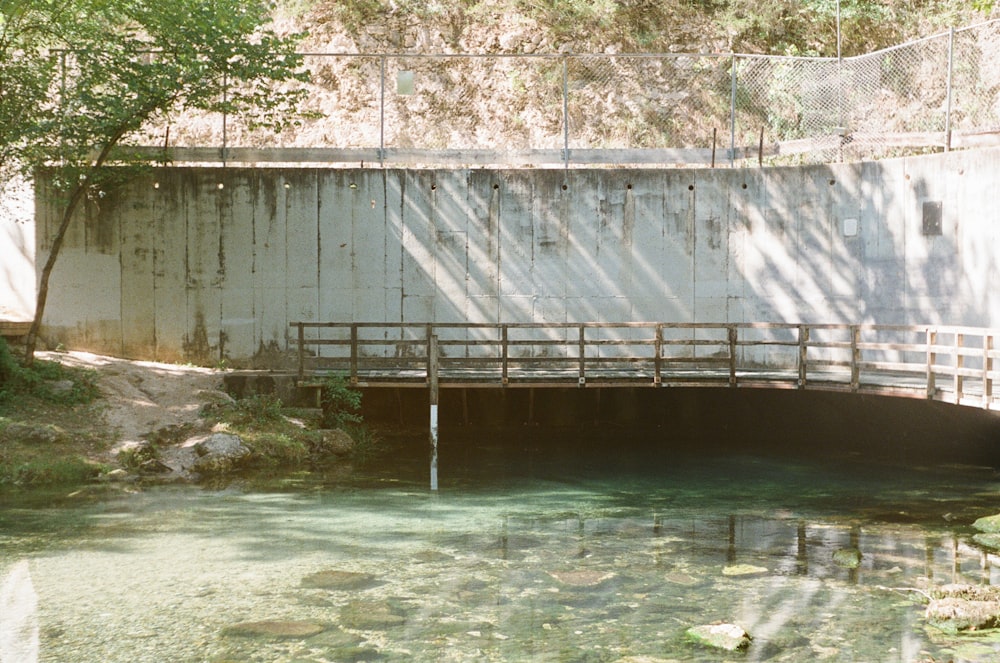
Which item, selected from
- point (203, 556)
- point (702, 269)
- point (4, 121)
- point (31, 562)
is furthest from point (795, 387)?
point (4, 121)

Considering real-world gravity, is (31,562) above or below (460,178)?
below

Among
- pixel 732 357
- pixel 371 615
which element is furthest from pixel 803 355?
pixel 371 615

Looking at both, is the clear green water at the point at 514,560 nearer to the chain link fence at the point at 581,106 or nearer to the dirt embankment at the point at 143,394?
the dirt embankment at the point at 143,394

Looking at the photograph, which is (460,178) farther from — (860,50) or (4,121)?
(860,50)

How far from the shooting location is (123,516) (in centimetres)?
1273

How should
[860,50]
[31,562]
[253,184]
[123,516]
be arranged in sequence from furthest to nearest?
1. [860,50]
2. [253,184]
3. [123,516]
4. [31,562]

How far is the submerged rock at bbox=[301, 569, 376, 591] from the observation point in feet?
33.2

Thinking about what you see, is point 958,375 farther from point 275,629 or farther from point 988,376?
point 275,629

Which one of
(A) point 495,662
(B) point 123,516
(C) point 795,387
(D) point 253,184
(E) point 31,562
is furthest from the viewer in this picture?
(D) point 253,184

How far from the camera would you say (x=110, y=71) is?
15969 mm

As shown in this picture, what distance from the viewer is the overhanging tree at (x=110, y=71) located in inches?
619

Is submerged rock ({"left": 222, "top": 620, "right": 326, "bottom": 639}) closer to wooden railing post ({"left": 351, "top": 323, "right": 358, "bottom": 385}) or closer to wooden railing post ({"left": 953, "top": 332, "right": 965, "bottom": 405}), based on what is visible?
wooden railing post ({"left": 351, "top": 323, "right": 358, "bottom": 385})

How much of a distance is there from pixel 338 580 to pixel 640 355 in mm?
9166

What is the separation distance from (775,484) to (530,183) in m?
6.59
